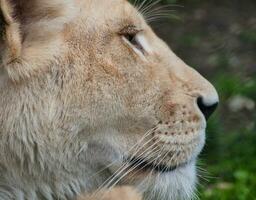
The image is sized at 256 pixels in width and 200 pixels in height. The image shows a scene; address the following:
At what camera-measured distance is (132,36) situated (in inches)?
115

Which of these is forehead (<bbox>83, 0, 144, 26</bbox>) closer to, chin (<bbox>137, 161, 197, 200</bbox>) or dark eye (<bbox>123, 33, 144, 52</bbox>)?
dark eye (<bbox>123, 33, 144, 52</bbox>)

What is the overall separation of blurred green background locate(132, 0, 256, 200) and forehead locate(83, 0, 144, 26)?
1.09 metres

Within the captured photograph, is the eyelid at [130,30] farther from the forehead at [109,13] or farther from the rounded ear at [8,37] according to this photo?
the rounded ear at [8,37]

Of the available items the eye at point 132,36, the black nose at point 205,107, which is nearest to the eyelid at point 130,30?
the eye at point 132,36

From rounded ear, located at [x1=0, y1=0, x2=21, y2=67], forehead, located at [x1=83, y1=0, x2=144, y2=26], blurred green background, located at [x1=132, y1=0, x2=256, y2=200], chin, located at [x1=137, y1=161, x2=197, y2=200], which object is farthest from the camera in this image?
blurred green background, located at [x1=132, y1=0, x2=256, y2=200]

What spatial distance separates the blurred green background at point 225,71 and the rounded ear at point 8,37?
56.3 inches

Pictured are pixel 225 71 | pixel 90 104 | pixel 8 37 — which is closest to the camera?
pixel 8 37

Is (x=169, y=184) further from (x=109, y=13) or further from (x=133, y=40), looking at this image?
(x=109, y=13)

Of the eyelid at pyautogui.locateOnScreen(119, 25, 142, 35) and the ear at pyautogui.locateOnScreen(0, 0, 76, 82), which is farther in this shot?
the eyelid at pyautogui.locateOnScreen(119, 25, 142, 35)

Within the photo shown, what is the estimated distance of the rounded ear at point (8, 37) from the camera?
262 cm

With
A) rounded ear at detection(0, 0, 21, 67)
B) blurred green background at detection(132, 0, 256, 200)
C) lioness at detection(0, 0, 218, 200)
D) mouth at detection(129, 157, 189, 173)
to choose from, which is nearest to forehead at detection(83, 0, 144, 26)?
lioness at detection(0, 0, 218, 200)

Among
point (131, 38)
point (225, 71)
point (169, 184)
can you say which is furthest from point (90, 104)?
point (225, 71)

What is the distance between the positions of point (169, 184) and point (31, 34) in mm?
726

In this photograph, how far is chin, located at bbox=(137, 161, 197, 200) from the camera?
9.70 feet
